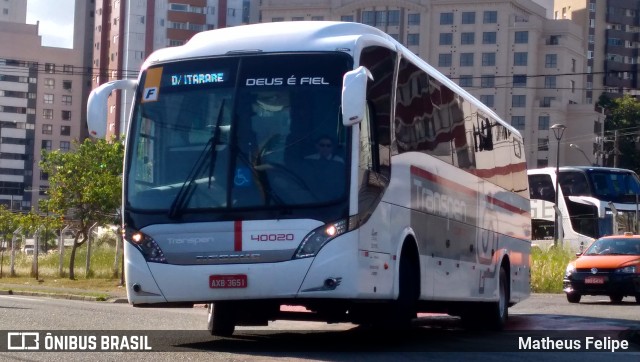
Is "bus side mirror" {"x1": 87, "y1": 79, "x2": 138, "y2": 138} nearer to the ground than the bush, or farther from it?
farther from it

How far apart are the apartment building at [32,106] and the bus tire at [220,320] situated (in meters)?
113

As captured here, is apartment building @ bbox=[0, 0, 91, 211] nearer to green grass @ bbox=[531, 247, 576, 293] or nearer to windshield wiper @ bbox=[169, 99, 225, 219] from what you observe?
green grass @ bbox=[531, 247, 576, 293]

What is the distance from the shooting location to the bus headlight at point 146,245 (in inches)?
483

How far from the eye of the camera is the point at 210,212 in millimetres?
12070

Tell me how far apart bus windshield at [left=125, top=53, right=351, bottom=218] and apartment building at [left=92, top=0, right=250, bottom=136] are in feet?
303

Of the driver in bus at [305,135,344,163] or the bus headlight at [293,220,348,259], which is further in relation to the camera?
the driver in bus at [305,135,344,163]

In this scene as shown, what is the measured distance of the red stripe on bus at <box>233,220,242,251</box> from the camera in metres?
11.9

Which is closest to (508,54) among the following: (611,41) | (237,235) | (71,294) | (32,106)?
(611,41)

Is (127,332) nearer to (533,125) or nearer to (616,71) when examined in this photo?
Result: (533,125)

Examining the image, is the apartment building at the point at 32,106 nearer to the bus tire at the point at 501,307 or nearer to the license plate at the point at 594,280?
the license plate at the point at 594,280

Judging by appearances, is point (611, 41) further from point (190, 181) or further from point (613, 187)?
point (190, 181)

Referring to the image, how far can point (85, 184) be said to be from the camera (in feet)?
138


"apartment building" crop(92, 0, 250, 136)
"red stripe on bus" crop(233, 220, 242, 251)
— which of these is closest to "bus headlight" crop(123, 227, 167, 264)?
"red stripe on bus" crop(233, 220, 242, 251)

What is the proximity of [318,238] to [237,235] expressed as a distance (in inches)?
34.8
